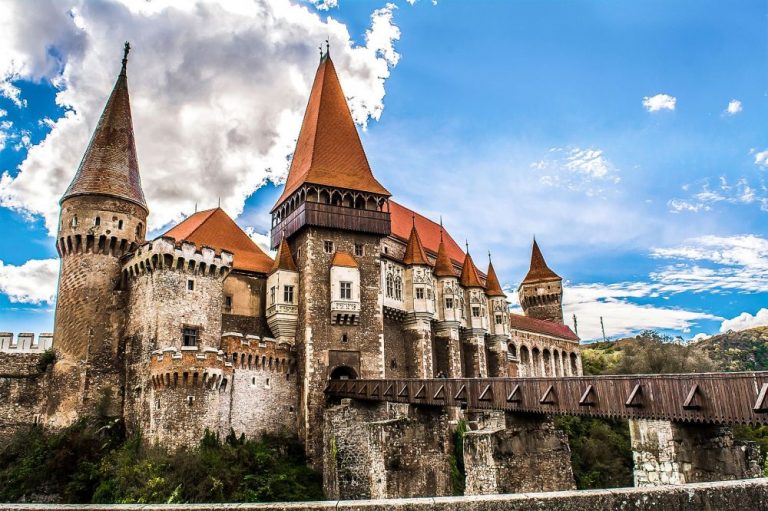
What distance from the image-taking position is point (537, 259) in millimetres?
68625

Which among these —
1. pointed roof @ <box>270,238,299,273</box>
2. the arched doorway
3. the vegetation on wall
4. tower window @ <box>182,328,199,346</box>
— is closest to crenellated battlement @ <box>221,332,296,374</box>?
tower window @ <box>182,328,199,346</box>

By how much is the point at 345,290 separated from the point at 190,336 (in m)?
9.04

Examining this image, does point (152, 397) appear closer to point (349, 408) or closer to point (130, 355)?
point (130, 355)

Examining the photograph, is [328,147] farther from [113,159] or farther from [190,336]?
[190,336]

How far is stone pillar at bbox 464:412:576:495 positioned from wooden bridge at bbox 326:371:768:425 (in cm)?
85

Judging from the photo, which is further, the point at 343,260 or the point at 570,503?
the point at 343,260

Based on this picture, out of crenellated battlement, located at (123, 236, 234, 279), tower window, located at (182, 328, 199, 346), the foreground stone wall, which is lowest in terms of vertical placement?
the foreground stone wall

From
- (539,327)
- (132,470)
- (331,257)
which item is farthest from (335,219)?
(539,327)

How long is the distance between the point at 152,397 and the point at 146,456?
265cm

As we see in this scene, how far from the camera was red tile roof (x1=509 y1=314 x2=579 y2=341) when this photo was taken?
5341 centimetres

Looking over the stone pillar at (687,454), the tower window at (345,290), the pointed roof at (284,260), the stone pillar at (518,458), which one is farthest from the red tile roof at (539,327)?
the stone pillar at (687,454)

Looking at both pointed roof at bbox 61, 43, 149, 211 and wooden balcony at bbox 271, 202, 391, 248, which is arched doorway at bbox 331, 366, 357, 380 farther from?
pointed roof at bbox 61, 43, 149, 211

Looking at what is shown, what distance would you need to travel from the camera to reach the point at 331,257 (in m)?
34.6

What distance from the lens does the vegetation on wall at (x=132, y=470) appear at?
23406 mm
